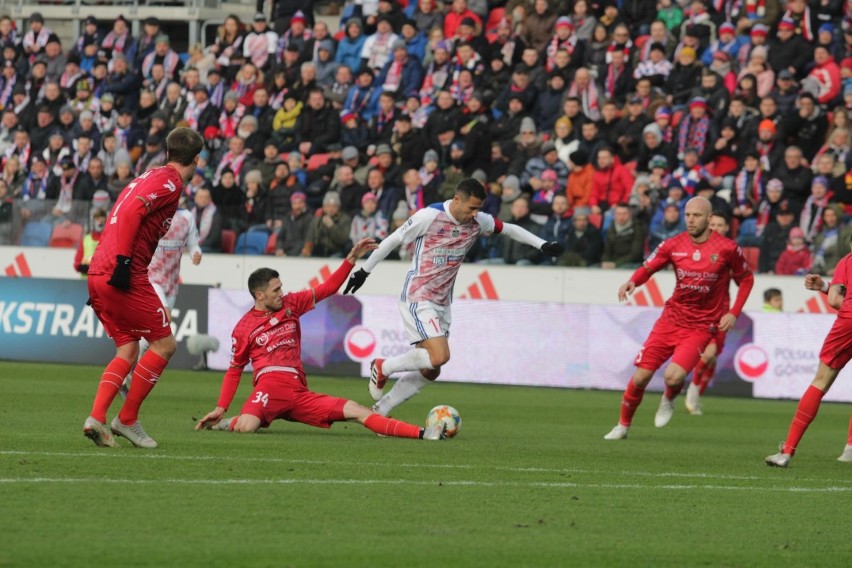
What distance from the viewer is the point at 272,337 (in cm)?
1254

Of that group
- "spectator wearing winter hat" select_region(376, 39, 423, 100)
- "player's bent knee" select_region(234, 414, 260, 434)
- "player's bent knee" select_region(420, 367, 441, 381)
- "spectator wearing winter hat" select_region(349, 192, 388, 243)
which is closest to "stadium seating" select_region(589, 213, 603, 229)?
"spectator wearing winter hat" select_region(349, 192, 388, 243)

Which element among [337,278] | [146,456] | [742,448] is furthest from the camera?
[742,448]

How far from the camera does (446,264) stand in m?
13.8

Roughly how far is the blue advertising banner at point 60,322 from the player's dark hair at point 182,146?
43.2 feet

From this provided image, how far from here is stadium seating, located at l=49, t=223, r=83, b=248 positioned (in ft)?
84.9

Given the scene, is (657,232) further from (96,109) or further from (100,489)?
(100,489)

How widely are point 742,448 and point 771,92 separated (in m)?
11.9

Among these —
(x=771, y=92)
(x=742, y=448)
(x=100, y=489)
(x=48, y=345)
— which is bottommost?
(x=48, y=345)

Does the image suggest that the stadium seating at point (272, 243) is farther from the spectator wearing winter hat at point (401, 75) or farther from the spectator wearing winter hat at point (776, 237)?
the spectator wearing winter hat at point (776, 237)

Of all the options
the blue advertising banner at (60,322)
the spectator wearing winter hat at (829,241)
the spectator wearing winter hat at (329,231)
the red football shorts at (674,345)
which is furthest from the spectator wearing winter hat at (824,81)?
the red football shorts at (674,345)

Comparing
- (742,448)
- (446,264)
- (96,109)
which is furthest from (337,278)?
(96,109)

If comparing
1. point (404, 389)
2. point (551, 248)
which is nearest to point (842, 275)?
point (551, 248)

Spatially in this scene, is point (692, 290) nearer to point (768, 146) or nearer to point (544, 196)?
point (768, 146)

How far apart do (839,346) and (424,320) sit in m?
3.82
